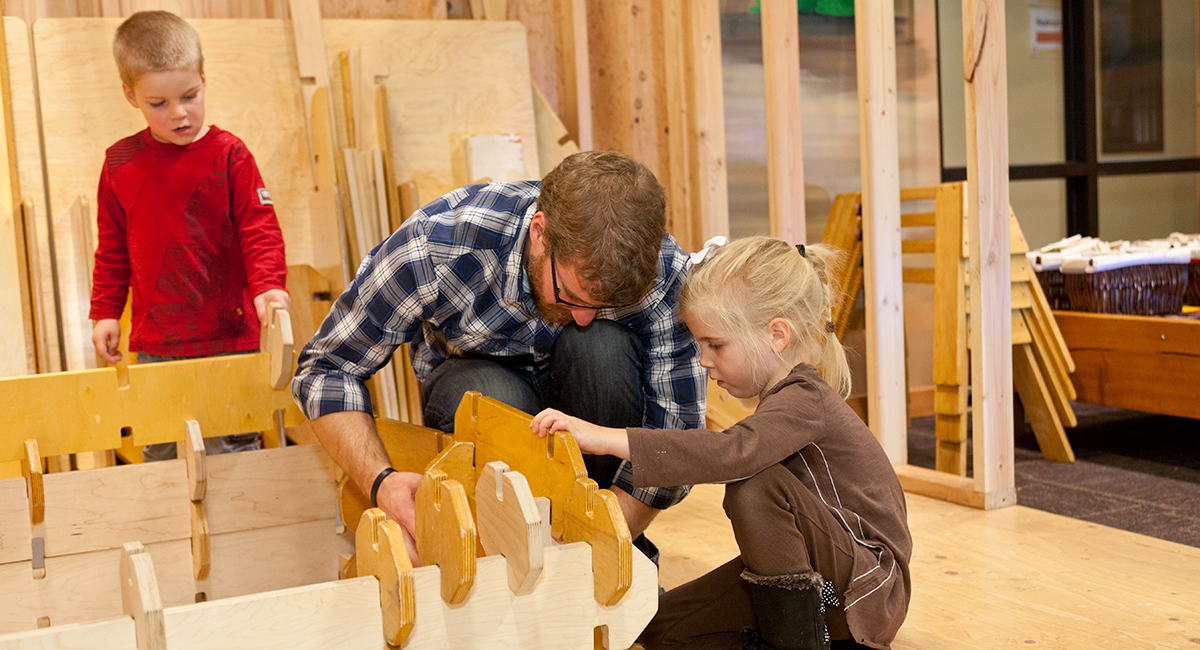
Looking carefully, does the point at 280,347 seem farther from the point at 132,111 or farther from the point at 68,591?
the point at 132,111

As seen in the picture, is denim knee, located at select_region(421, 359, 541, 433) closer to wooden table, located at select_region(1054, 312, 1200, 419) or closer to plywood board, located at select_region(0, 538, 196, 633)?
plywood board, located at select_region(0, 538, 196, 633)

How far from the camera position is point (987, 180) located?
249 centimetres

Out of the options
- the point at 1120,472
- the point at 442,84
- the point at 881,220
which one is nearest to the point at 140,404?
the point at 442,84

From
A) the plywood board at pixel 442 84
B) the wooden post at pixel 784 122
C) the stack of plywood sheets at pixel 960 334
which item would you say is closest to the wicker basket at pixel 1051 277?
the stack of plywood sheets at pixel 960 334

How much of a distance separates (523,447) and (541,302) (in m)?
0.33

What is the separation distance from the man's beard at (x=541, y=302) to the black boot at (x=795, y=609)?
1.86ft

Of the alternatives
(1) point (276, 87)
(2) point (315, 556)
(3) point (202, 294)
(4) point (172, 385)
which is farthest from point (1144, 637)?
(1) point (276, 87)

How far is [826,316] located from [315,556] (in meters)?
1.07

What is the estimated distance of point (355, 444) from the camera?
62.3 inches

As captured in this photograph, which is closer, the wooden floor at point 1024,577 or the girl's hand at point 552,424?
the girl's hand at point 552,424

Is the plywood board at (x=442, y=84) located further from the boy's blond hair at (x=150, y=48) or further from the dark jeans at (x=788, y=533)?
the dark jeans at (x=788, y=533)

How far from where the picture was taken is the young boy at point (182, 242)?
2.35 m

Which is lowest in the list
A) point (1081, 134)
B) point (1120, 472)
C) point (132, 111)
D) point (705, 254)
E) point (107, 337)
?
point (1120, 472)

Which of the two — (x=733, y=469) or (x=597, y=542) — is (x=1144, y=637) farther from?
(x=597, y=542)
